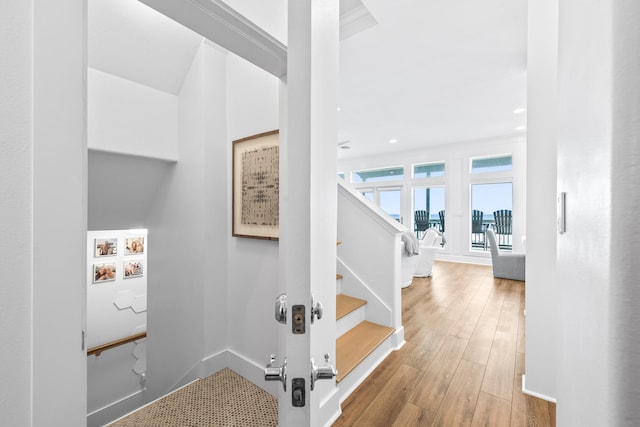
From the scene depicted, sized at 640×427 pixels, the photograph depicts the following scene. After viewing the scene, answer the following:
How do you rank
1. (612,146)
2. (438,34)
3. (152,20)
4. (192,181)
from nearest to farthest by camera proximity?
(612,146)
(152,20)
(192,181)
(438,34)

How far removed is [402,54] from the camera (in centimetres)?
276

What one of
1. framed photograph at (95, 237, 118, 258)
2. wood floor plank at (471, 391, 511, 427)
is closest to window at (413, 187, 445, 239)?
wood floor plank at (471, 391, 511, 427)

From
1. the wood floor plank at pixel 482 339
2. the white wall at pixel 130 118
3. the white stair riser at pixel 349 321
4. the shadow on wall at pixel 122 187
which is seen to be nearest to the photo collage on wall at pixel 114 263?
the shadow on wall at pixel 122 187

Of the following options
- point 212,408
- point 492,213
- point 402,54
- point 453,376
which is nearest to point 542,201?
point 453,376

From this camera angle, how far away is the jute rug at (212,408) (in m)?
1.63

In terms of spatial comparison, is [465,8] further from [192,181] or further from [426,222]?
[426,222]

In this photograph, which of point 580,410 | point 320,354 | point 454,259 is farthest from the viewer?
point 454,259

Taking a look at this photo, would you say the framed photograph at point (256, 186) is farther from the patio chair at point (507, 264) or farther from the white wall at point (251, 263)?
the patio chair at point (507, 264)

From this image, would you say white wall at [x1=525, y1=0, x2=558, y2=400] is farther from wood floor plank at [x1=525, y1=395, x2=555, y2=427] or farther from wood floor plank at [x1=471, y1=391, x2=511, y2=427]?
wood floor plank at [x1=471, y1=391, x2=511, y2=427]

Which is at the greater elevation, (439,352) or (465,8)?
(465,8)

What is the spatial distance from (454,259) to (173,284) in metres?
6.30

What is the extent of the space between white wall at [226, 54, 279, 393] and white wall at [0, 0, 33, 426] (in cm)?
121

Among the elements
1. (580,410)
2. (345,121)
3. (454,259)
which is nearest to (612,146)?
(580,410)

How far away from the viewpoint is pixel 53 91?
0.81m
